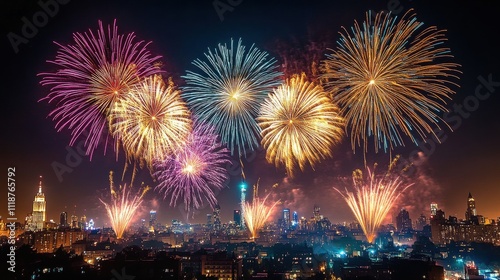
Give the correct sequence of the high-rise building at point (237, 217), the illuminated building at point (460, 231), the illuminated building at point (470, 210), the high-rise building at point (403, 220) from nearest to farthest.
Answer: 1. the illuminated building at point (460, 231)
2. the illuminated building at point (470, 210)
3. the high-rise building at point (403, 220)
4. the high-rise building at point (237, 217)

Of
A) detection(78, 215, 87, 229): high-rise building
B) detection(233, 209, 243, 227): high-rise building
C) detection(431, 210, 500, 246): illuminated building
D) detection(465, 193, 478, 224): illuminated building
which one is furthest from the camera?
detection(233, 209, 243, 227): high-rise building

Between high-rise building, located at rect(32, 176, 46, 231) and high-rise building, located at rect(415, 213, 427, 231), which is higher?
high-rise building, located at rect(32, 176, 46, 231)

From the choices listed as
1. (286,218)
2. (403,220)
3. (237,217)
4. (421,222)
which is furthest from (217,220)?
(421,222)

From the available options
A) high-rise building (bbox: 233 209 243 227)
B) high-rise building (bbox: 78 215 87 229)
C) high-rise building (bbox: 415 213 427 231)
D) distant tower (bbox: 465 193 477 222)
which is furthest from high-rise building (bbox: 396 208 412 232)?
high-rise building (bbox: 78 215 87 229)

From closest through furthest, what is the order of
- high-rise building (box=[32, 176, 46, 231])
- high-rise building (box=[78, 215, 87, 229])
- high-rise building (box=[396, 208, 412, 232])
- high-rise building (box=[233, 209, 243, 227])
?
1. high-rise building (box=[32, 176, 46, 231])
2. high-rise building (box=[78, 215, 87, 229])
3. high-rise building (box=[396, 208, 412, 232])
4. high-rise building (box=[233, 209, 243, 227])

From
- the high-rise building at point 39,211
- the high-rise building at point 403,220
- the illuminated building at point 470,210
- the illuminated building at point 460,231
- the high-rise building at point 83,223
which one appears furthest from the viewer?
A: the high-rise building at point 403,220

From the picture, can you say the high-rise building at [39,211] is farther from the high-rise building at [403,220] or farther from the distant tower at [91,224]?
the high-rise building at [403,220]

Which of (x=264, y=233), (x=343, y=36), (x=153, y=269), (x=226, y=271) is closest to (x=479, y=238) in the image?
(x=264, y=233)

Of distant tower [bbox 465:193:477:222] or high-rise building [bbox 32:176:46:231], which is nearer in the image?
high-rise building [bbox 32:176:46:231]

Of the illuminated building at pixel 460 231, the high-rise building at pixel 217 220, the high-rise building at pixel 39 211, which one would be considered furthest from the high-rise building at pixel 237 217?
the high-rise building at pixel 39 211

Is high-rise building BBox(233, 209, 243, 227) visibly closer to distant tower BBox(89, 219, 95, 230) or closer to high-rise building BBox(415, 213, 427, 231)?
distant tower BBox(89, 219, 95, 230)
